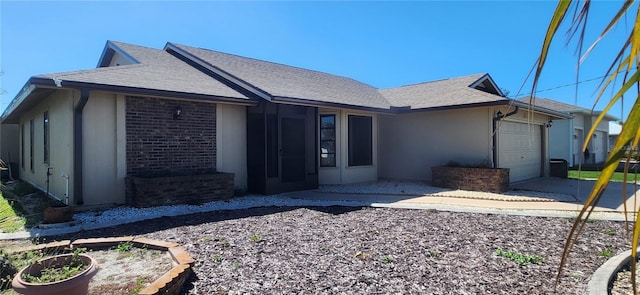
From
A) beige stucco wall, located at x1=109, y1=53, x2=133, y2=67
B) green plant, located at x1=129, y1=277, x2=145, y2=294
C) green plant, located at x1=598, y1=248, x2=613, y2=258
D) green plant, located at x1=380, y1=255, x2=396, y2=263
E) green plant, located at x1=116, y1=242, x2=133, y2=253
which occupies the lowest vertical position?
green plant, located at x1=598, y1=248, x2=613, y2=258

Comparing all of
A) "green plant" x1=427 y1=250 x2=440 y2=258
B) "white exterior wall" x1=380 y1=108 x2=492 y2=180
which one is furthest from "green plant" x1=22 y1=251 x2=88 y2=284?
"white exterior wall" x1=380 y1=108 x2=492 y2=180

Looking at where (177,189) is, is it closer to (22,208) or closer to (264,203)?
(264,203)

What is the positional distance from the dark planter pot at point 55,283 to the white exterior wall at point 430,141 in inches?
417

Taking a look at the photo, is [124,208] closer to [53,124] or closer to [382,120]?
[53,124]

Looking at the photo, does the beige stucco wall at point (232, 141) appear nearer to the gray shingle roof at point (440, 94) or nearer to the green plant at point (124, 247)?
the green plant at point (124, 247)

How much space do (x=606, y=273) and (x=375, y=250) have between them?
2.60 m

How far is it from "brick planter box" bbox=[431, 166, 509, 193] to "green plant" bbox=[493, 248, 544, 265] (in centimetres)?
606

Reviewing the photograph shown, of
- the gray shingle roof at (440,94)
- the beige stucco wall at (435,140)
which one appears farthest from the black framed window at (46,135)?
the gray shingle roof at (440,94)

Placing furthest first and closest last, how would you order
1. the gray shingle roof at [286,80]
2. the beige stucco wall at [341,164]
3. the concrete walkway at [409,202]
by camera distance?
the beige stucco wall at [341,164], the gray shingle roof at [286,80], the concrete walkway at [409,202]

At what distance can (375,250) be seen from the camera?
190 inches

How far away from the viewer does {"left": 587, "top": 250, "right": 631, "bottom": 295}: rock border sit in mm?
3551

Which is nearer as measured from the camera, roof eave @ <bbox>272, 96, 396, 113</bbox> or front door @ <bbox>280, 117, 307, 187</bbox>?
roof eave @ <bbox>272, 96, 396, 113</bbox>

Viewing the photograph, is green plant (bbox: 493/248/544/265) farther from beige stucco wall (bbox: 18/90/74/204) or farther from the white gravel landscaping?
beige stucco wall (bbox: 18/90/74/204)

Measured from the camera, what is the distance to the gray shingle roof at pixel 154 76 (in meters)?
7.67
